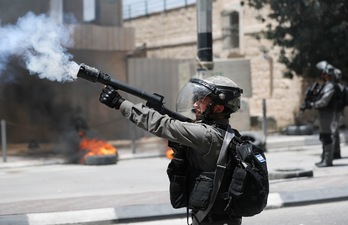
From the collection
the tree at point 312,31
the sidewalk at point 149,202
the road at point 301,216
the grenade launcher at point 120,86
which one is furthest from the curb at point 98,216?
the tree at point 312,31

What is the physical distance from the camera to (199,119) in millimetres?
3645

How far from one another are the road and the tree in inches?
381

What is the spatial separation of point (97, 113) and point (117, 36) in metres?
2.32

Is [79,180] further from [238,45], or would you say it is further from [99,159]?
[238,45]

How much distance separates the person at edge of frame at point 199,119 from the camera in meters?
3.41

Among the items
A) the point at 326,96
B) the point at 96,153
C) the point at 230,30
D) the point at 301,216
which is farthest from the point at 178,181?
the point at 230,30

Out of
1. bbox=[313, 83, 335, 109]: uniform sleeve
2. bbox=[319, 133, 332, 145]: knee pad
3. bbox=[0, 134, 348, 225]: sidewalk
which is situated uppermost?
bbox=[313, 83, 335, 109]: uniform sleeve

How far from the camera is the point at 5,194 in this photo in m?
8.53

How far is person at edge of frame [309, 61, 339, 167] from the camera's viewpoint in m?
10.2

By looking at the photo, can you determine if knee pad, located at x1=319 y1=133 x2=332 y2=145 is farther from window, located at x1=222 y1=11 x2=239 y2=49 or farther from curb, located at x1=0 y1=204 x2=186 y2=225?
window, located at x1=222 y1=11 x2=239 y2=49

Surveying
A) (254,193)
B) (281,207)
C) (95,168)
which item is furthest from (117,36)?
(254,193)

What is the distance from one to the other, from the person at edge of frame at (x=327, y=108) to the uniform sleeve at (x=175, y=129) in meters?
7.11

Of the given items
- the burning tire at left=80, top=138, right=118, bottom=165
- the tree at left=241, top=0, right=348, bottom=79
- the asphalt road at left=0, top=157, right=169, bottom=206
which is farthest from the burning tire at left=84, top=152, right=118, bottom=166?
the tree at left=241, top=0, right=348, bottom=79

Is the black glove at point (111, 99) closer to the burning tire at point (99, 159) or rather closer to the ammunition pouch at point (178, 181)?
the ammunition pouch at point (178, 181)
